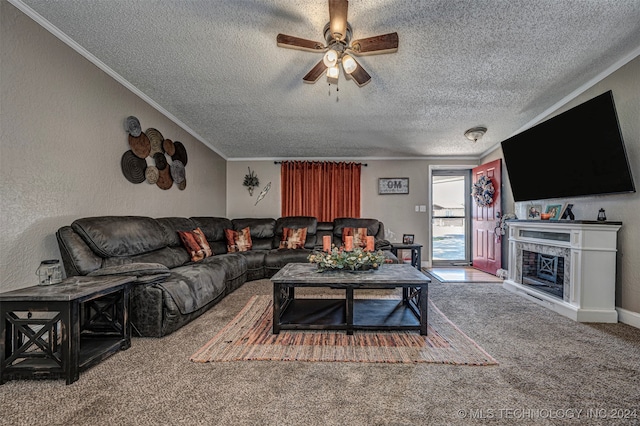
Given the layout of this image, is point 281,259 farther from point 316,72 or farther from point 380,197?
point 316,72

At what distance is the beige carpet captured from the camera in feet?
14.4

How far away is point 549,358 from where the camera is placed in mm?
1987

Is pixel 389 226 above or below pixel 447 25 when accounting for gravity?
below

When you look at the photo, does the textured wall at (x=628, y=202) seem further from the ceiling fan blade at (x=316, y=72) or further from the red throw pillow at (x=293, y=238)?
the red throw pillow at (x=293, y=238)

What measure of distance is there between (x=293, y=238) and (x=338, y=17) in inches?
141

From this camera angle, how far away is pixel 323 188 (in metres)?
5.85

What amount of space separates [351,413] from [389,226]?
4670mm

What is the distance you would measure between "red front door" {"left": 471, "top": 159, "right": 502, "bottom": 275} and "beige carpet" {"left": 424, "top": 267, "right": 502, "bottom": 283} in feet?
0.71

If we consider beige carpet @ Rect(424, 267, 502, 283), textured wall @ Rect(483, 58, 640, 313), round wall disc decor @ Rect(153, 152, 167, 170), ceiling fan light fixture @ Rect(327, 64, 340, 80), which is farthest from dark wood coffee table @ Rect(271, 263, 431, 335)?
round wall disc decor @ Rect(153, 152, 167, 170)

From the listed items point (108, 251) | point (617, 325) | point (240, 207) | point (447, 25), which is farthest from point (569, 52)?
point (240, 207)

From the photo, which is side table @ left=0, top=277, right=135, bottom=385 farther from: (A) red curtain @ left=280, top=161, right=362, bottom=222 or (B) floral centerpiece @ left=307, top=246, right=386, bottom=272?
(A) red curtain @ left=280, top=161, right=362, bottom=222

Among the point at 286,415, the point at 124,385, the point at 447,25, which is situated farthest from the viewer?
the point at 447,25

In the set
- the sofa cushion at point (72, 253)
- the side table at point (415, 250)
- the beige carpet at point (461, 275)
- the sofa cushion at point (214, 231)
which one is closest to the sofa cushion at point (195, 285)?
the sofa cushion at point (72, 253)

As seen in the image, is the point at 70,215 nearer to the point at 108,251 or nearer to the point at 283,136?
the point at 108,251
